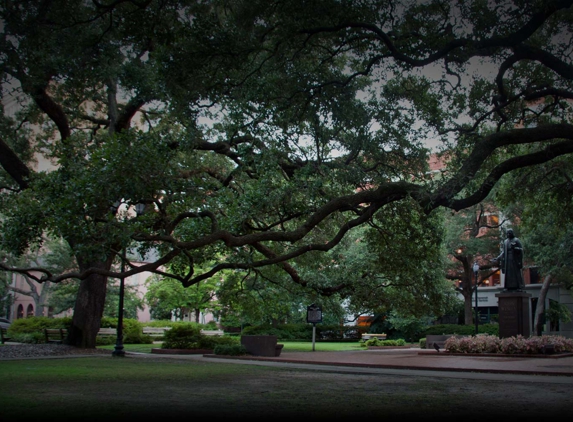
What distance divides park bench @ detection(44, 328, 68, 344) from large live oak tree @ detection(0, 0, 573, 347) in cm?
896

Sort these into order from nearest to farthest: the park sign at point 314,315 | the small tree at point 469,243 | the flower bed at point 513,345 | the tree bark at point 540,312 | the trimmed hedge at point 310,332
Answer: the flower bed at point 513,345
the park sign at point 314,315
the tree bark at point 540,312
the small tree at point 469,243
the trimmed hedge at point 310,332

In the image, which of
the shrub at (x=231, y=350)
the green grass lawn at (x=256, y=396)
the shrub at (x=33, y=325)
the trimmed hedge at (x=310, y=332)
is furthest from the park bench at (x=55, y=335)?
the trimmed hedge at (x=310, y=332)

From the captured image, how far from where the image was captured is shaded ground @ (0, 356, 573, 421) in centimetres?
738

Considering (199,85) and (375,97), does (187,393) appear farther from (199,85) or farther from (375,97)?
(375,97)

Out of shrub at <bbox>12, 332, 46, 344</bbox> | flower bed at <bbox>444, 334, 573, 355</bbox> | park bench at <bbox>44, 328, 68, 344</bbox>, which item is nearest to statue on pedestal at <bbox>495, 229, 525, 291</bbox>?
flower bed at <bbox>444, 334, 573, 355</bbox>

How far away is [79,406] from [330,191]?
10018 mm

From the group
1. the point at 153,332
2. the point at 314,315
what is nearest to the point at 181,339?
the point at 314,315

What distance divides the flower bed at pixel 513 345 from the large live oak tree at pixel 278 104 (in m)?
7.11

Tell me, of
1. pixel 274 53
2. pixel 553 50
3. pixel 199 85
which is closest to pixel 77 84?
pixel 199 85

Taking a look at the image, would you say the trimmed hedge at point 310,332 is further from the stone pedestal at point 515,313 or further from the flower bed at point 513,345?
the flower bed at point 513,345

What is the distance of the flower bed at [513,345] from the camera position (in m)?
20.1

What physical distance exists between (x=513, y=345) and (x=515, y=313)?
2.58m

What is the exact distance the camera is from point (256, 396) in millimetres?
→ 9352

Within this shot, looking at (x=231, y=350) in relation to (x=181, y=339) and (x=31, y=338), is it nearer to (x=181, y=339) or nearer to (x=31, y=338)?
(x=181, y=339)
